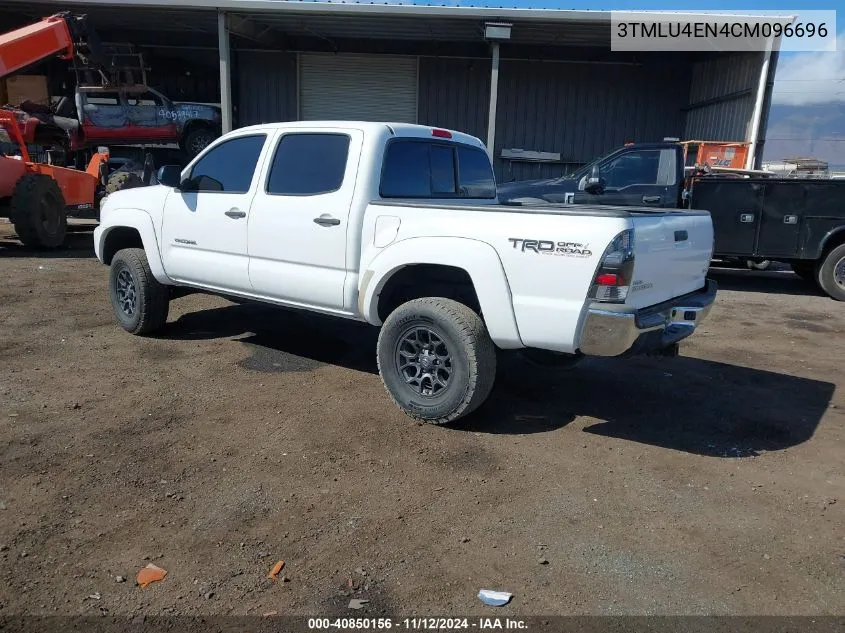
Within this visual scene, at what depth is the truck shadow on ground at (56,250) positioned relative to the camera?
1083 cm

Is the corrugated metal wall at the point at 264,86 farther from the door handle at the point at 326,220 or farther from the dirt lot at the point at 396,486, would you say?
the door handle at the point at 326,220

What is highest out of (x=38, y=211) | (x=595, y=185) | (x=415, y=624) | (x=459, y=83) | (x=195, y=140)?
(x=459, y=83)

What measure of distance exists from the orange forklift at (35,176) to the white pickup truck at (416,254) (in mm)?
5373

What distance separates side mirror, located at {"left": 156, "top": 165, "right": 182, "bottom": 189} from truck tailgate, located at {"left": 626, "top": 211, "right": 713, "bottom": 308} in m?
3.79

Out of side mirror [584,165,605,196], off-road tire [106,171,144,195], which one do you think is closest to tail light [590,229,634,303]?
side mirror [584,165,605,196]

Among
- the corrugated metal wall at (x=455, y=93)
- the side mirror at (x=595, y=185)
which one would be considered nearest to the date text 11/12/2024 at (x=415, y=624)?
the side mirror at (x=595, y=185)

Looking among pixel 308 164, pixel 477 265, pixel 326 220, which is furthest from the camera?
pixel 308 164

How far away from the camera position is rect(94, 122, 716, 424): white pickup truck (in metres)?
3.72

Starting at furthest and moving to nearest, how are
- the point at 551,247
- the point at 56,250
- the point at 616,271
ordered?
the point at 56,250 → the point at 551,247 → the point at 616,271

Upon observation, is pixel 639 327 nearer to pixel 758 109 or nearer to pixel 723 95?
pixel 758 109

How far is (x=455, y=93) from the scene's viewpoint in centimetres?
1834

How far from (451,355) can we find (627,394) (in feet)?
5.79

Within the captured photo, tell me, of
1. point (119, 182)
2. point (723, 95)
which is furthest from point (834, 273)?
point (119, 182)

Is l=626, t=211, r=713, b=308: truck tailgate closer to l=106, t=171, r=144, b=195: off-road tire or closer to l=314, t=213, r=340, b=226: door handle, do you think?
l=314, t=213, r=340, b=226: door handle
